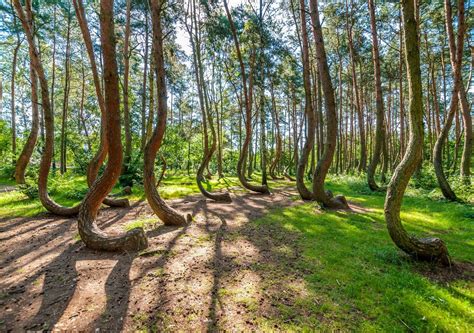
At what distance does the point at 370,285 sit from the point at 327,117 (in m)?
5.19

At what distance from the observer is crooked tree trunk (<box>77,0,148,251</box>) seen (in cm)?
405

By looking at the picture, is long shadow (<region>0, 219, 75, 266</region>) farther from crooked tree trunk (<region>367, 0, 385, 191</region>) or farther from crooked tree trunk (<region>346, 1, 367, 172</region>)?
crooked tree trunk (<region>346, 1, 367, 172</region>)

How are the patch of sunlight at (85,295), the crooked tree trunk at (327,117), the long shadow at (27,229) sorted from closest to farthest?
the patch of sunlight at (85,295), the long shadow at (27,229), the crooked tree trunk at (327,117)

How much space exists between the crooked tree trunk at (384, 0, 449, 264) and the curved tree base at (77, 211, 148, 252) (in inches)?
162

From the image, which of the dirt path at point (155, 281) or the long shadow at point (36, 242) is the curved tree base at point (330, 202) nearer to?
the dirt path at point (155, 281)

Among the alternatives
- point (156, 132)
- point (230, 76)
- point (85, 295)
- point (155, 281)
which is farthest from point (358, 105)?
point (85, 295)

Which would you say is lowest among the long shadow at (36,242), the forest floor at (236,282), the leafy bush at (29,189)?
the forest floor at (236,282)

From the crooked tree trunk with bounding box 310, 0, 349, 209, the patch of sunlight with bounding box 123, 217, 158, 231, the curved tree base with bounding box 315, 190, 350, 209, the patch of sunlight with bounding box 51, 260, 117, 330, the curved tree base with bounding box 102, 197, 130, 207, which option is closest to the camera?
the patch of sunlight with bounding box 51, 260, 117, 330

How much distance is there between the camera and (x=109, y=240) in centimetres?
413

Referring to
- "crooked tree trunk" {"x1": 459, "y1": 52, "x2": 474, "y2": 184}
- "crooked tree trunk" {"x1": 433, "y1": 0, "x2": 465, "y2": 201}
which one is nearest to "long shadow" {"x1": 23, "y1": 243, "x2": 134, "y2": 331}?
"crooked tree trunk" {"x1": 433, "y1": 0, "x2": 465, "y2": 201}

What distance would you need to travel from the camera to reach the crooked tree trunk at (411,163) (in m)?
3.42

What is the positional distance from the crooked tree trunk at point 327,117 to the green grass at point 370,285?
5.64 feet

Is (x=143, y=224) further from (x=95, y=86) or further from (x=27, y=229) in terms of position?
(x=95, y=86)

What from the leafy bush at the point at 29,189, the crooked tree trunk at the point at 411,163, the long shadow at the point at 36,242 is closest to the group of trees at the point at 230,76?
the crooked tree trunk at the point at 411,163
